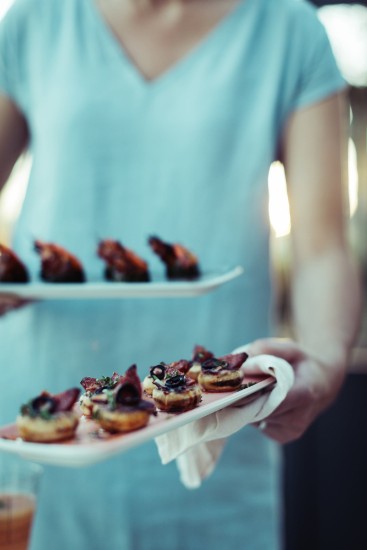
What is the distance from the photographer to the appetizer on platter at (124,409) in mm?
541

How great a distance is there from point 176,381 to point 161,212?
2.47ft

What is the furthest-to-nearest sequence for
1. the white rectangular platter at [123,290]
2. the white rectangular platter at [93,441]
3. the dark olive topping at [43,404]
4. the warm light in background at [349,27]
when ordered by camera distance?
the warm light in background at [349,27] → the white rectangular platter at [123,290] → the dark olive topping at [43,404] → the white rectangular platter at [93,441]

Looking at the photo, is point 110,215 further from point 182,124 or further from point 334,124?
point 334,124

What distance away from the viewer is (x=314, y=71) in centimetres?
137

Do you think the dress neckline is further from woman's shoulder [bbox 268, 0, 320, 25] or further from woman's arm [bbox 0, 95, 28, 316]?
woman's arm [bbox 0, 95, 28, 316]

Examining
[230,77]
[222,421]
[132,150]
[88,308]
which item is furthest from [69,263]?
[222,421]

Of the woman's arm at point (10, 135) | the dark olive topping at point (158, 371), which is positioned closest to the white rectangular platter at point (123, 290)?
the dark olive topping at point (158, 371)

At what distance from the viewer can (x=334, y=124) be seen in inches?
53.8

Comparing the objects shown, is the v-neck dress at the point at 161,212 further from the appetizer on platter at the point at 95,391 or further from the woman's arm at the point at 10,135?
the appetizer on platter at the point at 95,391

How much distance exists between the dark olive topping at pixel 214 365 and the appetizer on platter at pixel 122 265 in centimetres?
43

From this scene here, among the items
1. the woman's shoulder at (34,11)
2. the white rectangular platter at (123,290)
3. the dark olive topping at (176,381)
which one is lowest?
the dark olive topping at (176,381)

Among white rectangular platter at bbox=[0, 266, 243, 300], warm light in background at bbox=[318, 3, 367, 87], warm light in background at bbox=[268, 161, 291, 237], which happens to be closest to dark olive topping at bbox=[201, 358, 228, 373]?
white rectangular platter at bbox=[0, 266, 243, 300]

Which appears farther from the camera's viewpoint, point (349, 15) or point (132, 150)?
point (349, 15)

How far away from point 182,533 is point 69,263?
22.0 inches
